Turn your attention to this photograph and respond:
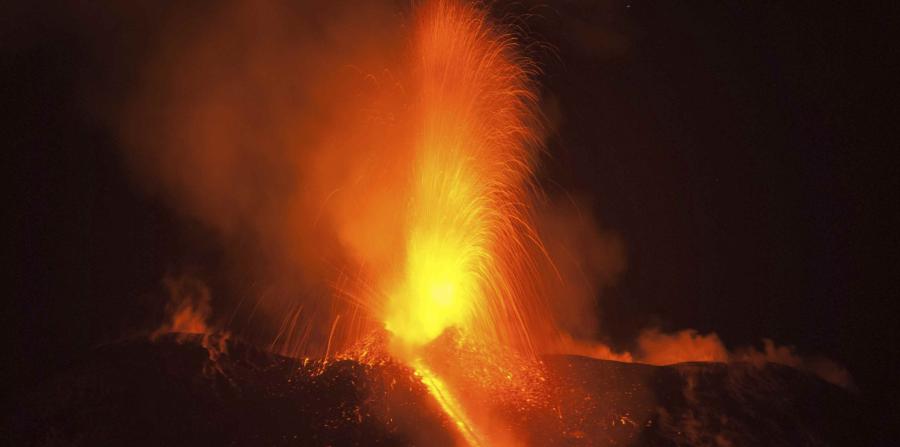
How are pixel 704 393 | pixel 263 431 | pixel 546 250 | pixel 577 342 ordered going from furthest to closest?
pixel 546 250 → pixel 577 342 → pixel 704 393 → pixel 263 431

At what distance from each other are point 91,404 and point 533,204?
24.9 feet

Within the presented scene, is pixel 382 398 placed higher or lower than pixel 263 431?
higher

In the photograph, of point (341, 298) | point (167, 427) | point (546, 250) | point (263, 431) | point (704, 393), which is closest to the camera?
point (263, 431)

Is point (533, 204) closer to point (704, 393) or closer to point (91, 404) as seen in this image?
point (704, 393)

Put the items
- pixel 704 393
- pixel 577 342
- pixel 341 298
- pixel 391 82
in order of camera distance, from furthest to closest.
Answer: pixel 577 342 → pixel 341 298 → pixel 391 82 → pixel 704 393

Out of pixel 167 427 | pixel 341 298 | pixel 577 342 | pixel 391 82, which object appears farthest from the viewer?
pixel 577 342

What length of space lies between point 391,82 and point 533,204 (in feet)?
12.0

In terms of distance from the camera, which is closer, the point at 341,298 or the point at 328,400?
the point at 328,400

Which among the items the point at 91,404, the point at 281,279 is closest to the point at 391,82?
the point at 281,279

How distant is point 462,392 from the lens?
747cm

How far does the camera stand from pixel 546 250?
11.8 m

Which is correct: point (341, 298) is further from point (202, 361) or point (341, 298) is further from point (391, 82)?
point (391, 82)

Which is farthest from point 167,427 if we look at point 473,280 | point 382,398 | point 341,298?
point 473,280

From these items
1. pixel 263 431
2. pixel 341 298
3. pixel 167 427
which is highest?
pixel 341 298
